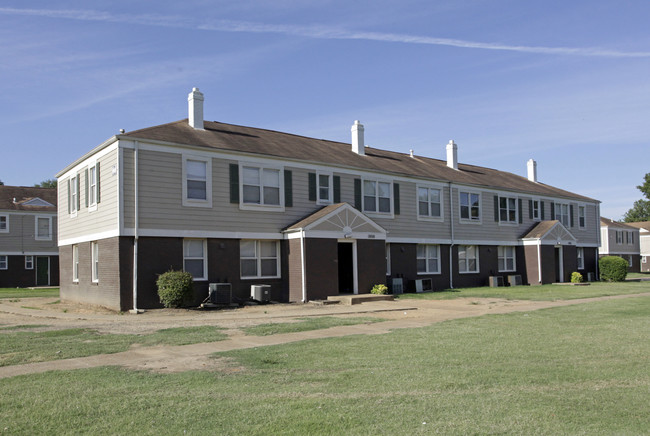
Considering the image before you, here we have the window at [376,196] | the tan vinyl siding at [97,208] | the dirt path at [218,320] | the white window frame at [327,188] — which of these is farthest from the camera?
the window at [376,196]

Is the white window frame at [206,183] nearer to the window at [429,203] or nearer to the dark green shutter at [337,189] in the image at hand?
the dark green shutter at [337,189]

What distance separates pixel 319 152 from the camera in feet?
87.4

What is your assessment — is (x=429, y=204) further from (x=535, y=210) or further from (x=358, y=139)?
(x=535, y=210)

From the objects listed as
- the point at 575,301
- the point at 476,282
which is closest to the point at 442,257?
the point at 476,282

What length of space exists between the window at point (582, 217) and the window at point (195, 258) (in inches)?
1111

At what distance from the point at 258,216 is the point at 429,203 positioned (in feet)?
34.6

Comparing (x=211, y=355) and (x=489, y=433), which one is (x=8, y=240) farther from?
(x=489, y=433)

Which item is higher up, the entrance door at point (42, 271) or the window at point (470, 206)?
the window at point (470, 206)

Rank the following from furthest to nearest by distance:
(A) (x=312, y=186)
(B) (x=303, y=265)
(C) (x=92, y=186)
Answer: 1. (A) (x=312, y=186)
2. (B) (x=303, y=265)
3. (C) (x=92, y=186)

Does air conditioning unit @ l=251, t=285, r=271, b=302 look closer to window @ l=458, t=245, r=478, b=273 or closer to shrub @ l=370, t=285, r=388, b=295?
shrub @ l=370, t=285, r=388, b=295

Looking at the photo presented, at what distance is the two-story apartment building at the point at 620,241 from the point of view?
193ft

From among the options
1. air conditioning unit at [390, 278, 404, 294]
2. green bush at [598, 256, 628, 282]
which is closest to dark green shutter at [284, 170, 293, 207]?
air conditioning unit at [390, 278, 404, 294]

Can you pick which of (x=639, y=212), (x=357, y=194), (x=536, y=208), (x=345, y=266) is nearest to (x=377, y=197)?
(x=357, y=194)

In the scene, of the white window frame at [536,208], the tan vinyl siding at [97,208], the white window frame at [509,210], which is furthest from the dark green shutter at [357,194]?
the white window frame at [536,208]
